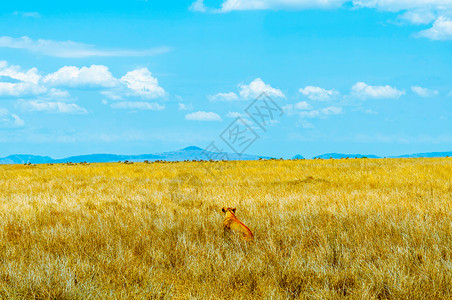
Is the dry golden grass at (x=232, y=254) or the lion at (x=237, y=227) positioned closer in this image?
the dry golden grass at (x=232, y=254)

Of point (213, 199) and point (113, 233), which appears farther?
point (213, 199)

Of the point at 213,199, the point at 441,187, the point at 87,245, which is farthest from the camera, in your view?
the point at 441,187

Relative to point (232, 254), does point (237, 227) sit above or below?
above

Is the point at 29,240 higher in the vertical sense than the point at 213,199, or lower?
lower

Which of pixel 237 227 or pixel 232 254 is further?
pixel 237 227

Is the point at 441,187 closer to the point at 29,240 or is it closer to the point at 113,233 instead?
the point at 113,233

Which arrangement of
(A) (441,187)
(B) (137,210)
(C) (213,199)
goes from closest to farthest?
(B) (137,210) < (C) (213,199) < (A) (441,187)

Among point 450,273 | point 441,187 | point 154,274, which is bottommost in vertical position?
point 154,274

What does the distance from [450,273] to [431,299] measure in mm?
508

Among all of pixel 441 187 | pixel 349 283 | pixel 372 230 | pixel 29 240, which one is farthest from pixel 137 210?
pixel 441 187

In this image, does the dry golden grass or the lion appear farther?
the lion

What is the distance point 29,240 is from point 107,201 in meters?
3.63

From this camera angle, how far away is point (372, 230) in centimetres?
508

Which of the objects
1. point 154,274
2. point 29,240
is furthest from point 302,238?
point 29,240
